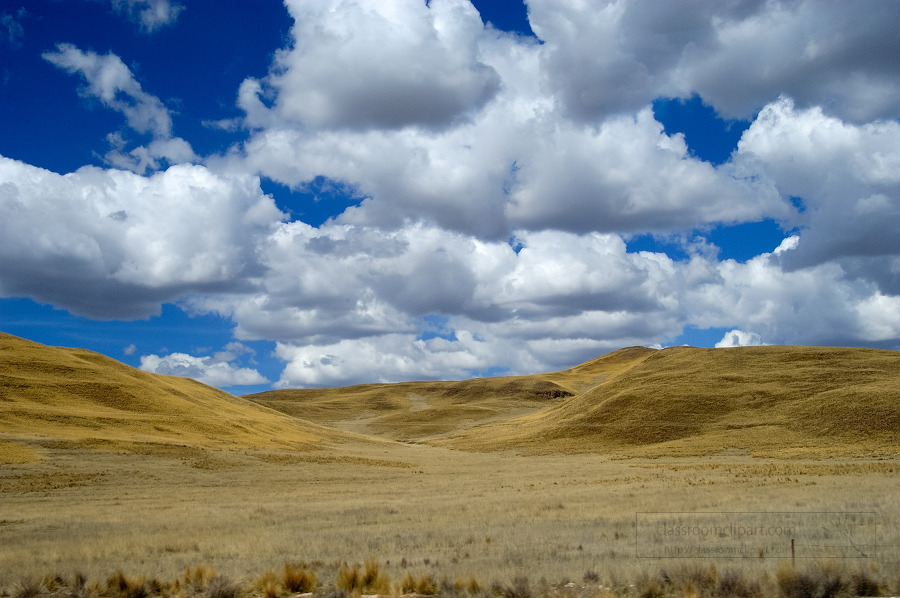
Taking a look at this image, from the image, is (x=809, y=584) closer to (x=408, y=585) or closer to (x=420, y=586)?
(x=420, y=586)

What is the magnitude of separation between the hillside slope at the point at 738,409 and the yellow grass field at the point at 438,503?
0.53 meters

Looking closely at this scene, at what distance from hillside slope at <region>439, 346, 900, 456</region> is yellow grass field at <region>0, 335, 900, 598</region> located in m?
0.53

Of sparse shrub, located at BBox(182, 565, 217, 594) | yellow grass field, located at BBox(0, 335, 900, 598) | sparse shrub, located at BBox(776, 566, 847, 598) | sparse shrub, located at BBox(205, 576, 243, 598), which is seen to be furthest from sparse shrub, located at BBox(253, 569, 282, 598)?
sparse shrub, located at BBox(776, 566, 847, 598)

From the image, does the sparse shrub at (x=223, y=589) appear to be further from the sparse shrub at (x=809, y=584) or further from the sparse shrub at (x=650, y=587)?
the sparse shrub at (x=809, y=584)

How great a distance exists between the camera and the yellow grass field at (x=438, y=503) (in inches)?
452

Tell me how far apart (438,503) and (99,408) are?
5817 centimetres

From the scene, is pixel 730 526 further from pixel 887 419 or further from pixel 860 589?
pixel 887 419

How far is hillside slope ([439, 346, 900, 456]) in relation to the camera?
64.9 meters

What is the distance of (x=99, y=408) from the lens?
69438 millimetres

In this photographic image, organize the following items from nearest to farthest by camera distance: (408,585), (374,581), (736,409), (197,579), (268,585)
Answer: (408,585)
(268,585)
(374,581)
(197,579)
(736,409)

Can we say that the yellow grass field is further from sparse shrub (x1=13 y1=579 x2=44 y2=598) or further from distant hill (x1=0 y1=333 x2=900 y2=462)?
distant hill (x1=0 y1=333 x2=900 y2=462)

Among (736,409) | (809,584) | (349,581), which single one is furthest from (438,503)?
(736,409)

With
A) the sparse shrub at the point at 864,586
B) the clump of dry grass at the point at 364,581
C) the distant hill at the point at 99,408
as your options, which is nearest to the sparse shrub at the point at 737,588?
the sparse shrub at the point at 864,586

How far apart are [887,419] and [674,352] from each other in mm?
59972
